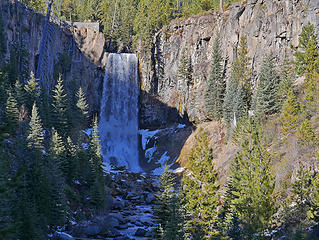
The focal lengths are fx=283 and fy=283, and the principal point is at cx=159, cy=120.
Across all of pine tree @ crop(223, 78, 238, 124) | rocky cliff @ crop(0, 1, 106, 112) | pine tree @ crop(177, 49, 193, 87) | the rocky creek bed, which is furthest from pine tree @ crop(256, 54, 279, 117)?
rocky cliff @ crop(0, 1, 106, 112)

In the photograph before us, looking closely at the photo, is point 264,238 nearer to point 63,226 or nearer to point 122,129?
point 63,226

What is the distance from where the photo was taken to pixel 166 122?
5803 centimetres

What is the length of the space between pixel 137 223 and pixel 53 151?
33.4ft

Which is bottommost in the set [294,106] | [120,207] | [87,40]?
[120,207]

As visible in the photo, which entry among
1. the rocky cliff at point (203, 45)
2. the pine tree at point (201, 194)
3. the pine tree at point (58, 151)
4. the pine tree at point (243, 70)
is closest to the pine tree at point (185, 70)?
the rocky cliff at point (203, 45)

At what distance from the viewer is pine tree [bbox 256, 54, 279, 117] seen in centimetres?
→ 3456

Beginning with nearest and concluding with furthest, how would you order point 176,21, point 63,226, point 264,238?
point 264,238 < point 63,226 < point 176,21

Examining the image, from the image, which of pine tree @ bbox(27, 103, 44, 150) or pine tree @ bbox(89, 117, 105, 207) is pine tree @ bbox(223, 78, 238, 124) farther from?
pine tree @ bbox(27, 103, 44, 150)

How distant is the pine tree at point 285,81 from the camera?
104 feet

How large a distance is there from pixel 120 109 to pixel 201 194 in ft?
146

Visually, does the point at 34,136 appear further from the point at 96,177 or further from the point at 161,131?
the point at 161,131

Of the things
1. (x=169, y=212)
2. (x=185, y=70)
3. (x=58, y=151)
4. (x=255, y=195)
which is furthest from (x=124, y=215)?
(x=185, y=70)

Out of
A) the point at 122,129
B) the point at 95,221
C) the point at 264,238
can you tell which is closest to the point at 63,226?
the point at 95,221

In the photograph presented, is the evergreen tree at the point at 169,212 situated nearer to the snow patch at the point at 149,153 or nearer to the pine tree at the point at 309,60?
the pine tree at the point at 309,60
